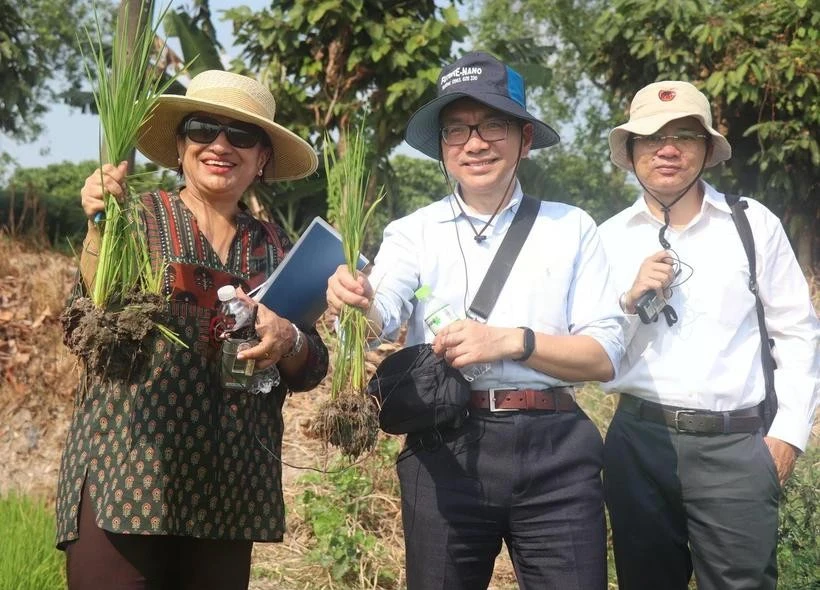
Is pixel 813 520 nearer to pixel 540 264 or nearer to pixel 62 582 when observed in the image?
pixel 540 264

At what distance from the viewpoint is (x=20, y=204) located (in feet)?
42.9

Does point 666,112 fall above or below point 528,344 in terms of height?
above

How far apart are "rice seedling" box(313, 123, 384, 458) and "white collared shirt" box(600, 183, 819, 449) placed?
1.10m

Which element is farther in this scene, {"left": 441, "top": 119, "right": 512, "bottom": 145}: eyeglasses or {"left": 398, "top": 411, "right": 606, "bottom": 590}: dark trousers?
{"left": 441, "top": 119, "right": 512, "bottom": 145}: eyeglasses

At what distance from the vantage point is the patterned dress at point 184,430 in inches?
106

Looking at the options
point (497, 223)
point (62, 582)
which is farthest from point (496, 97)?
point (62, 582)

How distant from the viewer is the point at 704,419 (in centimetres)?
324

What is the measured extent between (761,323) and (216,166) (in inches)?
77.9

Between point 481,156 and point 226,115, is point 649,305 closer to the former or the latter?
point 481,156

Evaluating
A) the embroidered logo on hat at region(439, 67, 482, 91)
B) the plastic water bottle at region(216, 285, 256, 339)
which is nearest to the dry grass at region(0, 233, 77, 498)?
the plastic water bottle at region(216, 285, 256, 339)

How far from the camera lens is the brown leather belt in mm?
2752

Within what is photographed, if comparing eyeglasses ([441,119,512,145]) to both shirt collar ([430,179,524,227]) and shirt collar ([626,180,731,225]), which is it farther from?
shirt collar ([626,180,731,225])

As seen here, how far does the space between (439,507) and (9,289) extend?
7.61 meters

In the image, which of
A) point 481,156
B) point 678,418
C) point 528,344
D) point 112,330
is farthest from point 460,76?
point 678,418
